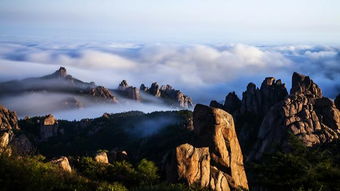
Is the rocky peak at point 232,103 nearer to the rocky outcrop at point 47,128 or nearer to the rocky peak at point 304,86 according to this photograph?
the rocky peak at point 304,86

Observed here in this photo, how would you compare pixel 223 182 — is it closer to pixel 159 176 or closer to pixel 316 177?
pixel 159 176

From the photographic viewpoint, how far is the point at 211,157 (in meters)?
57.2

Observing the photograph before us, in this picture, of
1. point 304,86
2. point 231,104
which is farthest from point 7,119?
point 304,86

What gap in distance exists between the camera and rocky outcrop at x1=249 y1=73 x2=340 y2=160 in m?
86.0

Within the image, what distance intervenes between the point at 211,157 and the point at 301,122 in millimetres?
38961

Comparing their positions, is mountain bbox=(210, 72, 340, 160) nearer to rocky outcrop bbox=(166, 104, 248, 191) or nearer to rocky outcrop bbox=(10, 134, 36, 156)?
rocky outcrop bbox=(166, 104, 248, 191)

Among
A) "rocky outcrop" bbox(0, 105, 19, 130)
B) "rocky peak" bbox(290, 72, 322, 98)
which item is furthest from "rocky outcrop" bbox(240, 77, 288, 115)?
"rocky outcrop" bbox(0, 105, 19, 130)

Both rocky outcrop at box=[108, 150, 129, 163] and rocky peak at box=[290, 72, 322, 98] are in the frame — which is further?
rocky peak at box=[290, 72, 322, 98]

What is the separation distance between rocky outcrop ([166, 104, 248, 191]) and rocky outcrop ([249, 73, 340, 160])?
26.8m

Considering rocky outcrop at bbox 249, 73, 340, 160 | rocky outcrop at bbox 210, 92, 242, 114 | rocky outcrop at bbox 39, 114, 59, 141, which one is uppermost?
rocky outcrop at bbox 210, 92, 242, 114

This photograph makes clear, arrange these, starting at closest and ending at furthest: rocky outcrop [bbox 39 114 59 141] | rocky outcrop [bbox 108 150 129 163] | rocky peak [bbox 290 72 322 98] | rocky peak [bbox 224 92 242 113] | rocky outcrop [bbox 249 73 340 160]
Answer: rocky outcrop [bbox 108 150 129 163] < rocky outcrop [bbox 249 73 340 160] < rocky peak [bbox 290 72 322 98] < rocky peak [bbox 224 92 242 113] < rocky outcrop [bbox 39 114 59 141]

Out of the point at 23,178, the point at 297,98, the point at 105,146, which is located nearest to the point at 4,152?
the point at 23,178

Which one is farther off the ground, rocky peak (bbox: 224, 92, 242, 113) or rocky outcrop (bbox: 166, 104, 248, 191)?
rocky peak (bbox: 224, 92, 242, 113)

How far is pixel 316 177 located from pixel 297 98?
65.7 m
